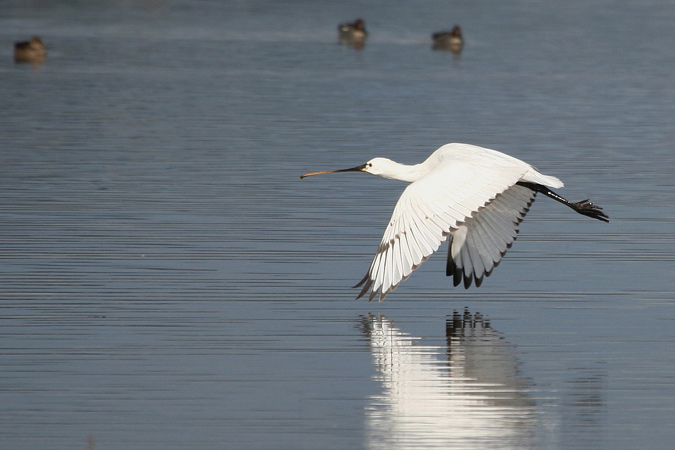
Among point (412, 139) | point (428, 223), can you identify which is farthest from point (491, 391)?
point (412, 139)

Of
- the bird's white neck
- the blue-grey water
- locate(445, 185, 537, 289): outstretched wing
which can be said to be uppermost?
the bird's white neck

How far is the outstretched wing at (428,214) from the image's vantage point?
865 cm

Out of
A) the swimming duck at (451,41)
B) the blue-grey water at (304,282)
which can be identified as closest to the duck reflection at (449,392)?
the blue-grey water at (304,282)

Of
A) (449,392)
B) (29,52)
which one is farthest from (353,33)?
(449,392)

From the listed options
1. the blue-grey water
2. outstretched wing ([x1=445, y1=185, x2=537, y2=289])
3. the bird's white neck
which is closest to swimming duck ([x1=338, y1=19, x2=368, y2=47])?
the blue-grey water

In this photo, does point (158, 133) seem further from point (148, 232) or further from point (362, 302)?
point (362, 302)

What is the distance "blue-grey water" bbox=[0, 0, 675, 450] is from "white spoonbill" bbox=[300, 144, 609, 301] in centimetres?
29

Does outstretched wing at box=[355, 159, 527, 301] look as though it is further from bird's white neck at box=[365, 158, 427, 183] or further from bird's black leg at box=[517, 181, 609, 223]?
bird's white neck at box=[365, 158, 427, 183]

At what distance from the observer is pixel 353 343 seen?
8492 millimetres

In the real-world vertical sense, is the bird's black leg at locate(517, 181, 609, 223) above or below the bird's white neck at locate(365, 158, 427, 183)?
below

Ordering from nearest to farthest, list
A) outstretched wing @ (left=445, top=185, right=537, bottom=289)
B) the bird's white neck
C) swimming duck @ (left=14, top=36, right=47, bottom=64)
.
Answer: outstretched wing @ (left=445, top=185, right=537, bottom=289) < the bird's white neck < swimming duck @ (left=14, top=36, right=47, bottom=64)

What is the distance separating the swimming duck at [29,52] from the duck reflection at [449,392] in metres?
21.9

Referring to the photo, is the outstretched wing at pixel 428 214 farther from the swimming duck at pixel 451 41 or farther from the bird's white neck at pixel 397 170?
the swimming duck at pixel 451 41

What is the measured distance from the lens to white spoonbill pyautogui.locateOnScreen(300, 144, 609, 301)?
343 inches
